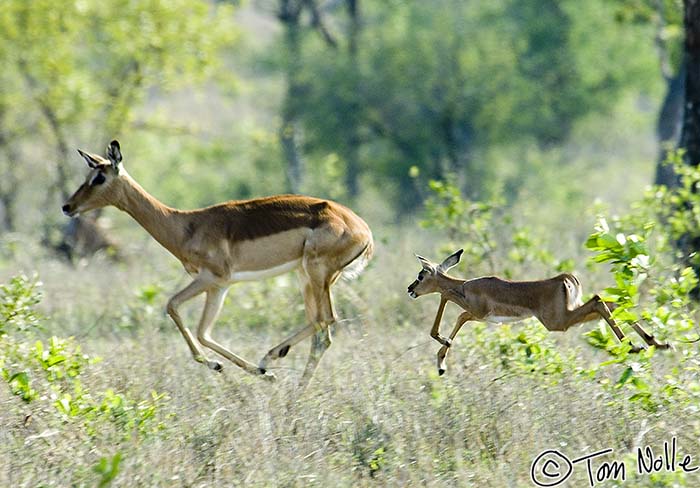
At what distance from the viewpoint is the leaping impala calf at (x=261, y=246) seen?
8312 mm

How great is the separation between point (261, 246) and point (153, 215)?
2.99 ft

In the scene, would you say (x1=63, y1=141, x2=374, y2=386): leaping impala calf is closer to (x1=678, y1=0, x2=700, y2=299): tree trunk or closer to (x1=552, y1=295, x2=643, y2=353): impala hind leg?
(x1=552, y1=295, x2=643, y2=353): impala hind leg

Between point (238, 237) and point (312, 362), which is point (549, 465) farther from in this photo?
point (238, 237)

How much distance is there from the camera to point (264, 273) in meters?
8.43

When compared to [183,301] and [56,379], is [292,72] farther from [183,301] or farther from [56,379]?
[56,379]

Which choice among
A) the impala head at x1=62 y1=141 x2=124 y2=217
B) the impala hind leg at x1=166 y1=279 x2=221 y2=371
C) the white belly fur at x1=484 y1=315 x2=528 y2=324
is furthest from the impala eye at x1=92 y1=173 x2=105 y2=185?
the white belly fur at x1=484 y1=315 x2=528 y2=324

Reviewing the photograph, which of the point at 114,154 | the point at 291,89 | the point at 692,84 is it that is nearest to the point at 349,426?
the point at 114,154

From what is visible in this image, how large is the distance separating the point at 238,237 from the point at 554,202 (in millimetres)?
15953

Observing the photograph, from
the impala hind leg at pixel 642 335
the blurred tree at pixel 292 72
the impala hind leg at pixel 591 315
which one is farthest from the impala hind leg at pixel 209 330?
the blurred tree at pixel 292 72

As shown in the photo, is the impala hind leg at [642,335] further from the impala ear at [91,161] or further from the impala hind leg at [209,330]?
the impala ear at [91,161]

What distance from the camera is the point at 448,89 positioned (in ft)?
74.6

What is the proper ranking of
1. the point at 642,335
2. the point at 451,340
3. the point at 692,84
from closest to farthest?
the point at 642,335, the point at 451,340, the point at 692,84
